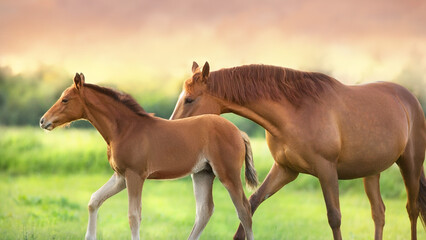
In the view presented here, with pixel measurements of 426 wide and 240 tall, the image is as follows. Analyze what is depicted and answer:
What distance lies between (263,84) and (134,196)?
1.85 meters

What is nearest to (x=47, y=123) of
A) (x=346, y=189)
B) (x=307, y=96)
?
(x=307, y=96)

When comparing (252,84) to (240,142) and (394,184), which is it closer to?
(240,142)

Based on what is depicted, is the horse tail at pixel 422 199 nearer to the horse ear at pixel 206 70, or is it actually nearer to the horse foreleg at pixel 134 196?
the horse ear at pixel 206 70

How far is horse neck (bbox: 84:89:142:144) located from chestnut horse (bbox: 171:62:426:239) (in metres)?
0.65

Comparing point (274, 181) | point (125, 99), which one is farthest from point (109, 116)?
point (274, 181)

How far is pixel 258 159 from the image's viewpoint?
11016mm

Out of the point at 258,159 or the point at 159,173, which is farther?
the point at 258,159

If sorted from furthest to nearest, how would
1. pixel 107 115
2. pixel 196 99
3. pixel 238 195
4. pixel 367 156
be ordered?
1. pixel 367 156
2. pixel 196 99
3. pixel 238 195
4. pixel 107 115

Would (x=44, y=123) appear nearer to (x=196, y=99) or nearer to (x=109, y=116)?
(x=109, y=116)

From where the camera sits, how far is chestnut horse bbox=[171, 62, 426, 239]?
17.5 feet

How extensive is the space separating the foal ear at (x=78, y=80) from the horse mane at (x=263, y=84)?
3.62 feet

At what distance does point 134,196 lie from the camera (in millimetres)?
4613

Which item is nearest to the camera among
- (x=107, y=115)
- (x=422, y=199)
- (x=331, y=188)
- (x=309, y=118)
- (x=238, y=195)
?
(x=107, y=115)

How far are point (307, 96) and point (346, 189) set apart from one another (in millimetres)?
5643
